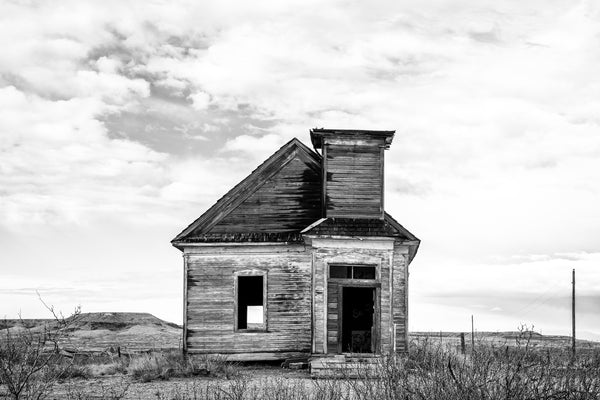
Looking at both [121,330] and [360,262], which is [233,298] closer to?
[360,262]

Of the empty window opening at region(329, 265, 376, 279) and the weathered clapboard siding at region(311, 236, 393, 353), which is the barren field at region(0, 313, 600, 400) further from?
the empty window opening at region(329, 265, 376, 279)

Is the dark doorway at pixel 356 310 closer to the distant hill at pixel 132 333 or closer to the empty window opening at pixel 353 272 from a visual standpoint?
the empty window opening at pixel 353 272

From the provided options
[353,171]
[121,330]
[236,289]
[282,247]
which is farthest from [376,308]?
[121,330]

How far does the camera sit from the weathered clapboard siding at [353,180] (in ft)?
63.8

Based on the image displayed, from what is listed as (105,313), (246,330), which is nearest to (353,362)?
(246,330)

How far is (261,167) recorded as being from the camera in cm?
2072

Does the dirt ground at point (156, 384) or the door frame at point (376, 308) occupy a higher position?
the door frame at point (376, 308)

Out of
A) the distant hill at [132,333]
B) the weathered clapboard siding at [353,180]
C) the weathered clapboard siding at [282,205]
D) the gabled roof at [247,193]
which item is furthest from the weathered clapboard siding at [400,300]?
the distant hill at [132,333]

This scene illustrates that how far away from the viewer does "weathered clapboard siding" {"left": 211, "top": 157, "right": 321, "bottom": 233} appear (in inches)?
796

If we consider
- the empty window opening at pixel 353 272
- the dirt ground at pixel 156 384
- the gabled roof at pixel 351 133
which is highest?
the gabled roof at pixel 351 133

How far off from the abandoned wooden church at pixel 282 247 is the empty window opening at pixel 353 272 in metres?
0.03

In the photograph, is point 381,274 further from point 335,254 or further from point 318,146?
point 318,146

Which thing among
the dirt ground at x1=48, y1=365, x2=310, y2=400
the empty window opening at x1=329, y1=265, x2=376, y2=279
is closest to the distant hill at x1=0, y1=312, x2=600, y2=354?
the dirt ground at x1=48, y1=365, x2=310, y2=400

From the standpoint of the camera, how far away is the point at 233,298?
1983cm
